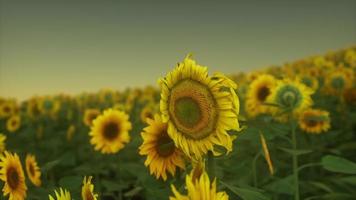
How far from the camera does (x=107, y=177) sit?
5.54m

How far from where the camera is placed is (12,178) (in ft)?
8.87

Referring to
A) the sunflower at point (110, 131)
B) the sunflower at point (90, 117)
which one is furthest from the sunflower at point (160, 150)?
the sunflower at point (90, 117)

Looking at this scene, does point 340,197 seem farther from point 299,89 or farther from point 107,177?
point 107,177

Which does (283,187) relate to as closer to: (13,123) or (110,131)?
(110,131)

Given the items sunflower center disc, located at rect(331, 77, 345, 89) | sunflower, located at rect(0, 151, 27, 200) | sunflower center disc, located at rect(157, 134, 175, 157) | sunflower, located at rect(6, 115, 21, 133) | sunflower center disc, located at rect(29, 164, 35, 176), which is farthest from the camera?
sunflower, located at rect(6, 115, 21, 133)

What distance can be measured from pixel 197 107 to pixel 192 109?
0.08 ft

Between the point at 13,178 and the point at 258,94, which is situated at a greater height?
the point at 258,94

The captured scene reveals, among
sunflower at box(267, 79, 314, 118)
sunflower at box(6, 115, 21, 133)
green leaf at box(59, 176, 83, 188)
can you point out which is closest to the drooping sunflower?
sunflower at box(267, 79, 314, 118)

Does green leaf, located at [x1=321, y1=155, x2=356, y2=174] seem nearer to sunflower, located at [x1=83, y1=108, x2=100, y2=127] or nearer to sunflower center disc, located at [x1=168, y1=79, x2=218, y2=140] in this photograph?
sunflower center disc, located at [x1=168, y1=79, x2=218, y2=140]

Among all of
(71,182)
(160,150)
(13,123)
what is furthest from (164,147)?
(13,123)

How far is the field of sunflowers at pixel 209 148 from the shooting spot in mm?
2168

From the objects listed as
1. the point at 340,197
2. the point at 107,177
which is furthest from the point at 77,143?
the point at 340,197

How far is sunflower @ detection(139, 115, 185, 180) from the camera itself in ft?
7.85

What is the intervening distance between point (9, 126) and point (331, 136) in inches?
172
